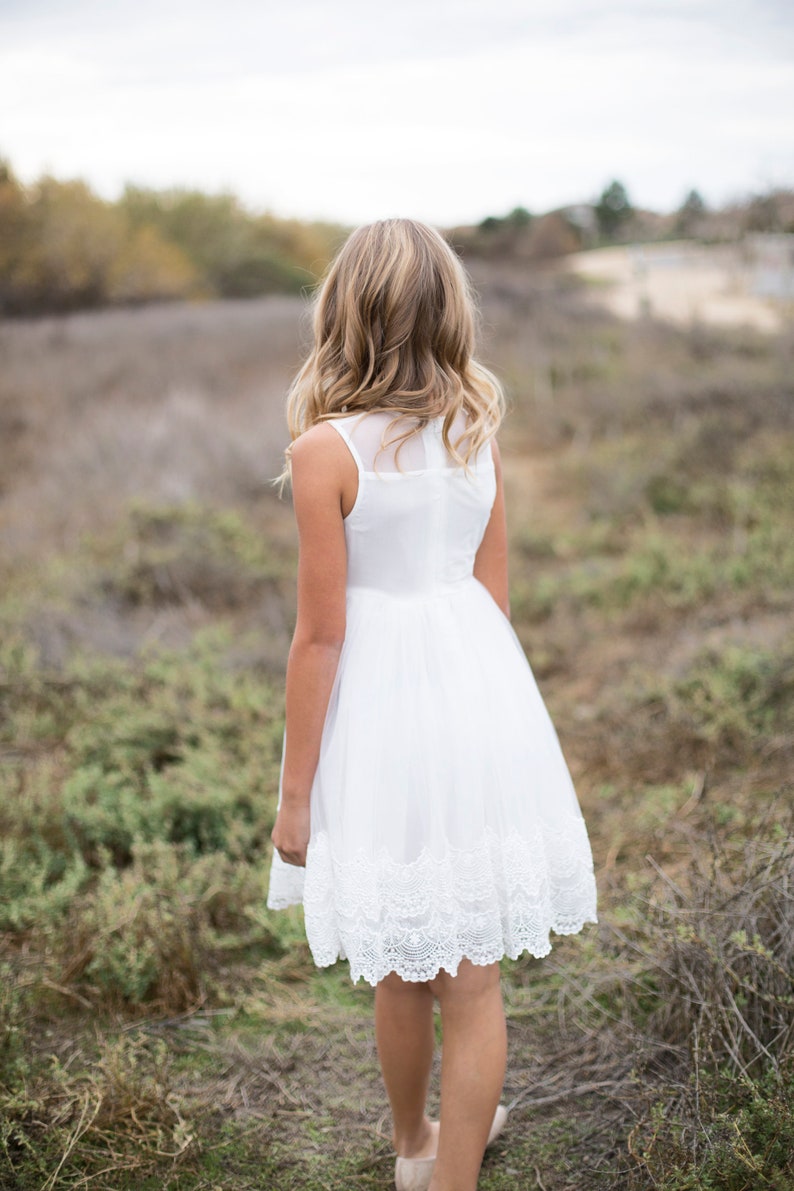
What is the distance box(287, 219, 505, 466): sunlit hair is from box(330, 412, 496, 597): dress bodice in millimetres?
30

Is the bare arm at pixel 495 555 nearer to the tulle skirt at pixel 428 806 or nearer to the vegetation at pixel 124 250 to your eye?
the tulle skirt at pixel 428 806

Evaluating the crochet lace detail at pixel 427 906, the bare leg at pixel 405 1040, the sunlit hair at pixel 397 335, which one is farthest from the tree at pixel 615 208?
the bare leg at pixel 405 1040

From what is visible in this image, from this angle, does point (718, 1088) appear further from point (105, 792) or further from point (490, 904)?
point (105, 792)

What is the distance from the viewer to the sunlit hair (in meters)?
1.46

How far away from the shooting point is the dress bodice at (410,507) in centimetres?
149

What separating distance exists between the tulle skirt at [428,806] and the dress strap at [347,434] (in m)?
0.26

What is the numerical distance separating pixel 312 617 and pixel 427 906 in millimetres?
557

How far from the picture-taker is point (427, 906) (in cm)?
152

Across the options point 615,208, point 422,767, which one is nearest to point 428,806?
point 422,767

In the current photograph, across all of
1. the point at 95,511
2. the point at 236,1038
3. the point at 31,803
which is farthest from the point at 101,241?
the point at 236,1038

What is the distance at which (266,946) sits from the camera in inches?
106

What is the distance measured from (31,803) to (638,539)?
408 centimetres

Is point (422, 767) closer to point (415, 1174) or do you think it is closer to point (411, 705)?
point (411, 705)

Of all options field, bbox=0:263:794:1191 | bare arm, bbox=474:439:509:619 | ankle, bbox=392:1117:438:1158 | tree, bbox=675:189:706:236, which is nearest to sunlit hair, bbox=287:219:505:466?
bare arm, bbox=474:439:509:619
